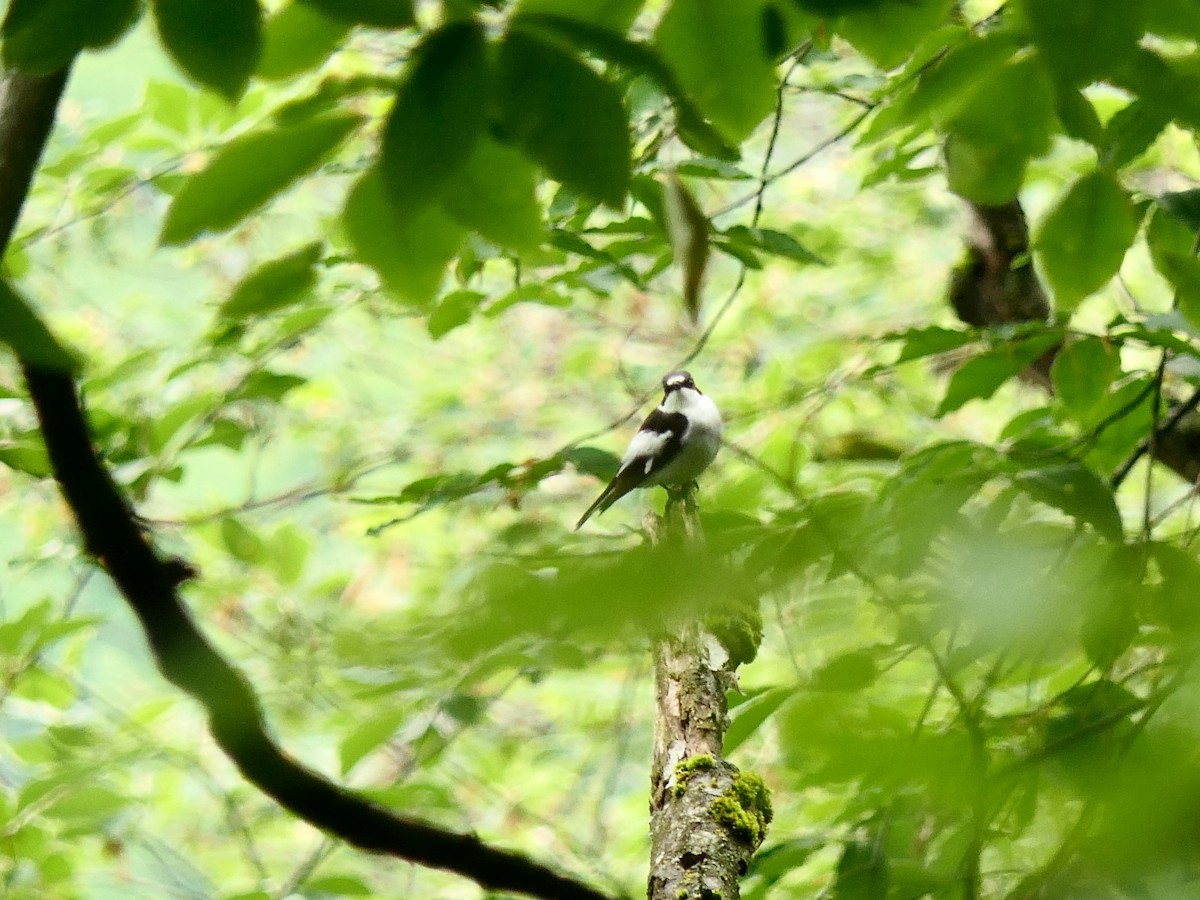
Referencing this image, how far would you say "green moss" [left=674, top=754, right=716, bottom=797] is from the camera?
4.69 feet

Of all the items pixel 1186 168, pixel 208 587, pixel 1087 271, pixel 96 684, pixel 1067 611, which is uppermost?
pixel 1186 168

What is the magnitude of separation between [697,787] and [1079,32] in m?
1.07

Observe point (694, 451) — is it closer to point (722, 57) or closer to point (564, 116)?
point (722, 57)

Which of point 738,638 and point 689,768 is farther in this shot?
point 738,638

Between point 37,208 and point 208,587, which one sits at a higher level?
point 37,208

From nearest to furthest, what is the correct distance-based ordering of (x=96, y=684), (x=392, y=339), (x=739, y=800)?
(x=739, y=800) → (x=96, y=684) → (x=392, y=339)

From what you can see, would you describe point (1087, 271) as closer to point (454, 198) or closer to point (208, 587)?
point (454, 198)

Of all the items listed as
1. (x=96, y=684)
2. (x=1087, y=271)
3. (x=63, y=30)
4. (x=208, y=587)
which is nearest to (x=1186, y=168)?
(x=1087, y=271)

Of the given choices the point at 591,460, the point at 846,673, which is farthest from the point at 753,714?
the point at 846,673

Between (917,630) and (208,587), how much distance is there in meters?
1.90

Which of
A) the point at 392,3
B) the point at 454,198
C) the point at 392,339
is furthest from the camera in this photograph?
the point at 392,339

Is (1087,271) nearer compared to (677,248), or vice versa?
(677,248)

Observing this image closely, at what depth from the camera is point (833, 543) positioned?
0.71 metres

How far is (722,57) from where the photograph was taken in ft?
2.36
